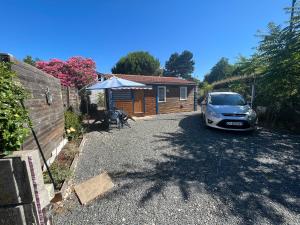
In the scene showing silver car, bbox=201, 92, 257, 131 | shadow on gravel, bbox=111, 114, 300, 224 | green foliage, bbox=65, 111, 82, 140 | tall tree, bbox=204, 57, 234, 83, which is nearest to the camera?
shadow on gravel, bbox=111, 114, 300, 224

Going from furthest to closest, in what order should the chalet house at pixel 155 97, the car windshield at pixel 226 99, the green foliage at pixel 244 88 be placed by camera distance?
the chalet house at pixel 155 97 → the green foliage at pixel 244 88 → the car windshield at pixel 226 99

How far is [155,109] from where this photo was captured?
14.0m

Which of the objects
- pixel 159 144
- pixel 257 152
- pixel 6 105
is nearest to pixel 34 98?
pixel 6 105

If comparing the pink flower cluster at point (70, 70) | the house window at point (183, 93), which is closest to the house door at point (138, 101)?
the house window at point (183, 93)

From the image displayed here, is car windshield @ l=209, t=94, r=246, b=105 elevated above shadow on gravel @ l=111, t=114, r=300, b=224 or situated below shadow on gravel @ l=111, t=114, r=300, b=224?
above

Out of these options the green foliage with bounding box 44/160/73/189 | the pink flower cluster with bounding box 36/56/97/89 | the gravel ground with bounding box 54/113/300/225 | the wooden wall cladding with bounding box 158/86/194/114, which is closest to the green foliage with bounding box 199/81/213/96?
the wooden wall cladding with bounding box 158/86/194/114

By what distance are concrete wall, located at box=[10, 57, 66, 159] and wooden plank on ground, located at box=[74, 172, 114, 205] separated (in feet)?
3.77

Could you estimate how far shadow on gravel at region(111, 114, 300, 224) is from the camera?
2.83m

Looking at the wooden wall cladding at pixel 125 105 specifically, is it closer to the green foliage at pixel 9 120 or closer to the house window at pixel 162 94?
the house window at pixel 162 94

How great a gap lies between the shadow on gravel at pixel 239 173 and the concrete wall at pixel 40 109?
5.64ft

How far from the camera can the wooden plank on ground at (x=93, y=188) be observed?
308cm

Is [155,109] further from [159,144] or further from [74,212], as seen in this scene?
[74,212]

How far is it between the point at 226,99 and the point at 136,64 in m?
25.6

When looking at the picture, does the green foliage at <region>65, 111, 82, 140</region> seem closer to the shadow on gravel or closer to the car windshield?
the shadow on gravel
